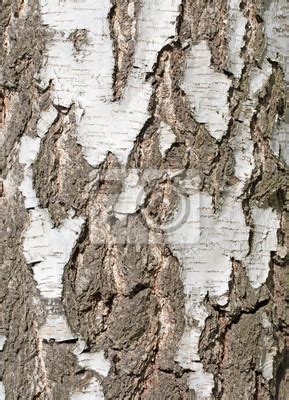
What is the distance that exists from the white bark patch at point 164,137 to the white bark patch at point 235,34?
6.4 inches

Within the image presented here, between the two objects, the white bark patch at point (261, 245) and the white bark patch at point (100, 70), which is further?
the white bark patch at point (261, 245)

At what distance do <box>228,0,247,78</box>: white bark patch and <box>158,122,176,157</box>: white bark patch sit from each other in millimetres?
163

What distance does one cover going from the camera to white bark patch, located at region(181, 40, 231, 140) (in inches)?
49.6

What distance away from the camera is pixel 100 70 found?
4.06ft

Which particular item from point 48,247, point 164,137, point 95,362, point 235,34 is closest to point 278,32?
point 235,34

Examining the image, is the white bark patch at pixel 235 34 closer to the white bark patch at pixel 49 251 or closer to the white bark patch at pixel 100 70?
the white bark patch at pixel 100 70

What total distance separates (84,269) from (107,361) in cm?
16

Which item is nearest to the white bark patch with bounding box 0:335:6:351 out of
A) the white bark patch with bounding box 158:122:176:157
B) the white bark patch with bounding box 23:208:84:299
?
the white bark patch with bounding box 23:208:84:299

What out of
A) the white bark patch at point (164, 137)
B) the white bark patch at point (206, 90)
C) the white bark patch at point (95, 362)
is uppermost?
the white bark patch at point (206, 90)

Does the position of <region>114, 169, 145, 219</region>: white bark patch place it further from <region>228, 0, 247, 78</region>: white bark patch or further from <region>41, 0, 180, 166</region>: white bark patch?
<region>228, 0, 247, 78</region>: white bark patch

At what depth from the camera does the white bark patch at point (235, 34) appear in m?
1.28

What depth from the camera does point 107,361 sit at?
1247mm

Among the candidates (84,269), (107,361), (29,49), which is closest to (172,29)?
(29,49)

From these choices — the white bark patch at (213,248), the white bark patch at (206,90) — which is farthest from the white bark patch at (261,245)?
the white bark patch at (206,90)
